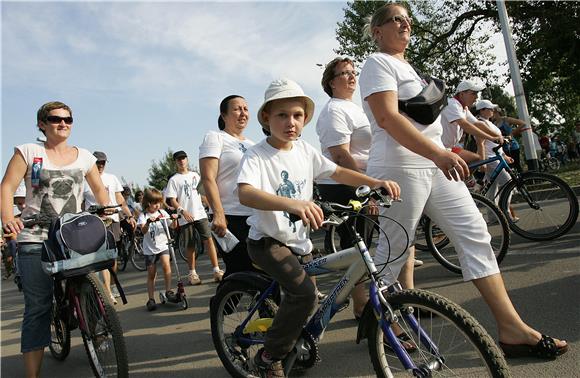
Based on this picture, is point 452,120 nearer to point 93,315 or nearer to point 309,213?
point 309,213

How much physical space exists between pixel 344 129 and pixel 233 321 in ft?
5.52

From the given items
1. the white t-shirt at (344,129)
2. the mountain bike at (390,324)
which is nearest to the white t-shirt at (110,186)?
the white t-shirt at (344,129)

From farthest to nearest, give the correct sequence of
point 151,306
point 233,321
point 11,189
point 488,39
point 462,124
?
1. point 488,39
2. point 151,306
3. point 462,124
4. point 11,189
5. point 233,321

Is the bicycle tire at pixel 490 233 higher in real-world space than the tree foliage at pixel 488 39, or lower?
lower

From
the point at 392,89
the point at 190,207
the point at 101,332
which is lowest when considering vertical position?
the point at 101,332

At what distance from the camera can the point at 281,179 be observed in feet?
8.63

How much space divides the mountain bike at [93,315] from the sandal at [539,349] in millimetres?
2213

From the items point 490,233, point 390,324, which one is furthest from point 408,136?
point 490,233

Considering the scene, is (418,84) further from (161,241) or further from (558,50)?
(558,50)

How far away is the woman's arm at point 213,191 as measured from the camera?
130 inches

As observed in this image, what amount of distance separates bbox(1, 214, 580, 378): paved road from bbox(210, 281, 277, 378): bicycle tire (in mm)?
285

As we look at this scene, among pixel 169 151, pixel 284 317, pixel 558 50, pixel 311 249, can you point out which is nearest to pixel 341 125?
pixel 311 249

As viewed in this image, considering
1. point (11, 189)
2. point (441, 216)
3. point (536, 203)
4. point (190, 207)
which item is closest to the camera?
point (441, 216)

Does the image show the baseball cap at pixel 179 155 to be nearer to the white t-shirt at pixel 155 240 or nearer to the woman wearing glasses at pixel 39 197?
the white t-shirt at pixel 155 240
